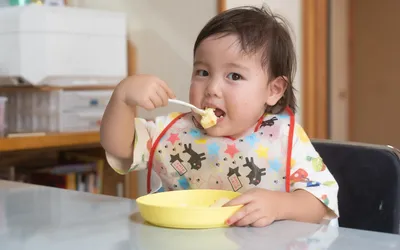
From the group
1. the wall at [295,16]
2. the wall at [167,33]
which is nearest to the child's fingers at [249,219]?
the wall at [167,33]

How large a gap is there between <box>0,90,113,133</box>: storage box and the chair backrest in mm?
1295

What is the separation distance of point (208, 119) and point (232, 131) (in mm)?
78

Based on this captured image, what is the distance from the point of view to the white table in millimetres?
654

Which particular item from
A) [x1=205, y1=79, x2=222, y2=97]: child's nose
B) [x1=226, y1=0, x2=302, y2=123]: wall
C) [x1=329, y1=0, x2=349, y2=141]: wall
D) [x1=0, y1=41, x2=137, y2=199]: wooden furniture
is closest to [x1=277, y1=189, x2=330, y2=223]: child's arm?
[x1=205, y1=79, x2=222, y2=97]: child's nose

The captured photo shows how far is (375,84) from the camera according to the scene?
4.29 meters

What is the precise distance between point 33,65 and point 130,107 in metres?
1.26

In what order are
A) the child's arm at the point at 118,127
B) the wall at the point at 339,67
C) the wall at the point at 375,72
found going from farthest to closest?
1. the wall at the point at 375,72
2. the wall at the point at 339,67
3. the child's arm at the point at 118,127

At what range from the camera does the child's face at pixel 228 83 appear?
1.08 m

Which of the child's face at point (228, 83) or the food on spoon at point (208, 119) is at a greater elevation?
the child's face at point (228, 83)

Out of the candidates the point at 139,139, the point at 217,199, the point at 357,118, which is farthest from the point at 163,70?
the point at 357,118

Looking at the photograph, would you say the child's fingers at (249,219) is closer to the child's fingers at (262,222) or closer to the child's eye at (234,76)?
the child's fingers at (262,222)

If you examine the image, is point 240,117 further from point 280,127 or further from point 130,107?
point 130,107

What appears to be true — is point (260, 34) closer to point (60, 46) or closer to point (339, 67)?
point (60, 46)

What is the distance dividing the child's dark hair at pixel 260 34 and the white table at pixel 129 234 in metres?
0.41
